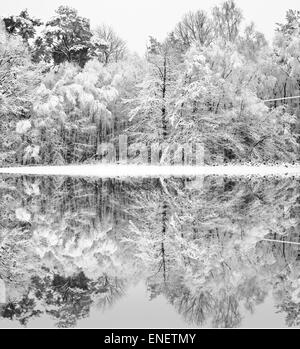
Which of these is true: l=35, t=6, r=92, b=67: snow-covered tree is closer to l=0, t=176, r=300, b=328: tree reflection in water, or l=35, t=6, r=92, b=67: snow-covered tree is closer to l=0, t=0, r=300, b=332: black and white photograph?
l=0, t=0, r=300, b=332: black and white photograph

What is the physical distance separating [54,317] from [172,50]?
32.2 meters

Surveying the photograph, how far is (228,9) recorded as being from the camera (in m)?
46.2

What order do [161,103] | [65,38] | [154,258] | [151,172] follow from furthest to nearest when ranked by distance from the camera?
1. [65,38]
2. [161,103]
3. [151,172]
4. [154,258]

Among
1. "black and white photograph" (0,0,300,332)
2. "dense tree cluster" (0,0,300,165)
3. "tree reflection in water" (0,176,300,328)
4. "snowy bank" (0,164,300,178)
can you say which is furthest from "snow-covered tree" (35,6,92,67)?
"tree reflection in water" (0,176,300,328)

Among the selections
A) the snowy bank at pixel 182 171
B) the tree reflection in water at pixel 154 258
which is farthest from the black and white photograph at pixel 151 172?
the snowy bank at pixel 182 171

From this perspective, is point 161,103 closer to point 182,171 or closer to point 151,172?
point 151,172

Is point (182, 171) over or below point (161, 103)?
below

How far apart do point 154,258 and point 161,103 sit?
2863 centimetres

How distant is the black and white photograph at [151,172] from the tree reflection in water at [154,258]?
1.0 inches

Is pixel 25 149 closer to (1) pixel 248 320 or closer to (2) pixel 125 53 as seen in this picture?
(2) pixel 125 53

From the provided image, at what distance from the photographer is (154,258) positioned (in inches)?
242

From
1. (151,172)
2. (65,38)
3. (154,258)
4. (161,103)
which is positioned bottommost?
(151,172)

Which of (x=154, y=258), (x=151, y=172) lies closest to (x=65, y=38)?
(x=151, y=172)

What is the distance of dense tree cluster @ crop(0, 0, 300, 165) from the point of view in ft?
112
